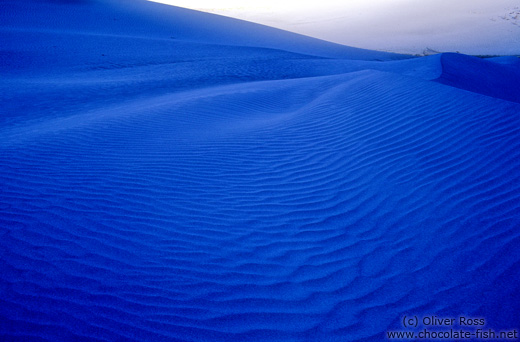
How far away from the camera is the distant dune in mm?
2793

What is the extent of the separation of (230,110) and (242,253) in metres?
5.15

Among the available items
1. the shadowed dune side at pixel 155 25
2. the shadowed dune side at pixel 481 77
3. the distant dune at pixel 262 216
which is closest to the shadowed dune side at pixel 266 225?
the distant dune at pixel 262 216

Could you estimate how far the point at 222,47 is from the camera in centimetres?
1983

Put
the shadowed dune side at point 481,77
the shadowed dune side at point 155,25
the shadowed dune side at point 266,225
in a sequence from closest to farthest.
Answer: the shadowed dune side at point 266,225 < the shadowed dune side at point 481,77 < the shadowed dune side at point 155,25

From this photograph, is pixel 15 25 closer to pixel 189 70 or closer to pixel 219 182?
pixel 189 70

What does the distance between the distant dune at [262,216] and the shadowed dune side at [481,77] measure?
284cm

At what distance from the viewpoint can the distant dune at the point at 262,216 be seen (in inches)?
110

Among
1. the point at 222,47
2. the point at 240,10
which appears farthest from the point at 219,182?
the point at 240,10

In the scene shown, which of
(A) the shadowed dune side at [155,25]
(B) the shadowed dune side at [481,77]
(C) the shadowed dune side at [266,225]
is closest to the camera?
(C) the shadowed dune side at [266,225]

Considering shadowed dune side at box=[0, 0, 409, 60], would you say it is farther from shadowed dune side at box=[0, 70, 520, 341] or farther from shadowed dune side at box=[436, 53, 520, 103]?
shadowed dune side at box=[0, 70, 520, 341]

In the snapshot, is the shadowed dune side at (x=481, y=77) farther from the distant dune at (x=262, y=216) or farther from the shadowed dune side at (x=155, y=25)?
the shadowed dune side at (x=155, y=25)

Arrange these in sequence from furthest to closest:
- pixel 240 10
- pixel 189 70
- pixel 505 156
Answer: pixel 240 10, pixel 189 70, pixel 505 156

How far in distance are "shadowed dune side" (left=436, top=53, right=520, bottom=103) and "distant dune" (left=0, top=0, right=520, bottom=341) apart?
9.32 feet

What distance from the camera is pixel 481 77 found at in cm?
1090
